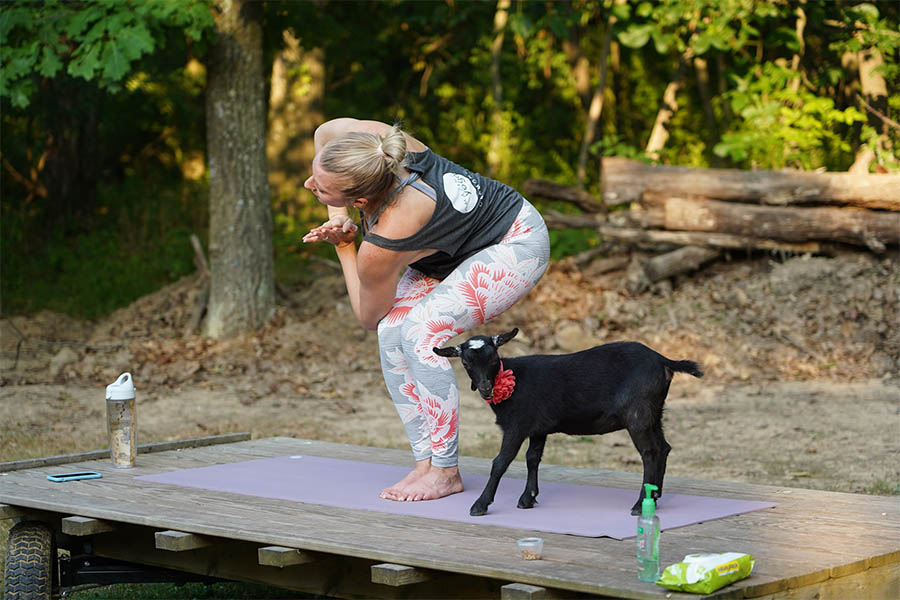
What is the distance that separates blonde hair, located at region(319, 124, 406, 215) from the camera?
402 centimetres

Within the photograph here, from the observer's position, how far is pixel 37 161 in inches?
547

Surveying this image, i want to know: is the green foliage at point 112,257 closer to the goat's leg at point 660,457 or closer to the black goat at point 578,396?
the black goat at point 578,396

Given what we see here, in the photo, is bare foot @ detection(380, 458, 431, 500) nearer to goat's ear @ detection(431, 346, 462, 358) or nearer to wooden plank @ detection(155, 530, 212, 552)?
goat's ear @ detection(431, 346, 462, 358)

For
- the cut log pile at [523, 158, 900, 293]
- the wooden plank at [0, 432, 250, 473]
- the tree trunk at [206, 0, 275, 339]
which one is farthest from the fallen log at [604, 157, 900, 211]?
the wooden plank at [0, 432, 250, 473]

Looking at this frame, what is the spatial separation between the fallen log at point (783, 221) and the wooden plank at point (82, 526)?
7.53 meters

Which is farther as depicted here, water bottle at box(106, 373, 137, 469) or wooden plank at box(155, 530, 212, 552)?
water bottle at box(106, 373, 137, 469)

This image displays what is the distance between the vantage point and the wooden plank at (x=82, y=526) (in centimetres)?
408

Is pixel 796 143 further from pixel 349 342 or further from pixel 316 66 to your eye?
pixel 316 66

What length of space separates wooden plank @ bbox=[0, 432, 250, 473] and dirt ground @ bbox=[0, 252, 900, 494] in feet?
5.79

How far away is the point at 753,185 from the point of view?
10.5 m

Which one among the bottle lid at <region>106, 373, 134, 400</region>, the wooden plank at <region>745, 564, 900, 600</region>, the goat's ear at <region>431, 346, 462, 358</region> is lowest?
the wooden plank at <region>745, 564, 900, 600</region>

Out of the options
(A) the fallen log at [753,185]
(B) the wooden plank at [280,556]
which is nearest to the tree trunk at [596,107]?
(A) the fallen log at [753,185]

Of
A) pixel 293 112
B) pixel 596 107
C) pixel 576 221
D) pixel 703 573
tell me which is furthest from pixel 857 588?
pixel 293 112

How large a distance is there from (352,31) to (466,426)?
8.62 meters
